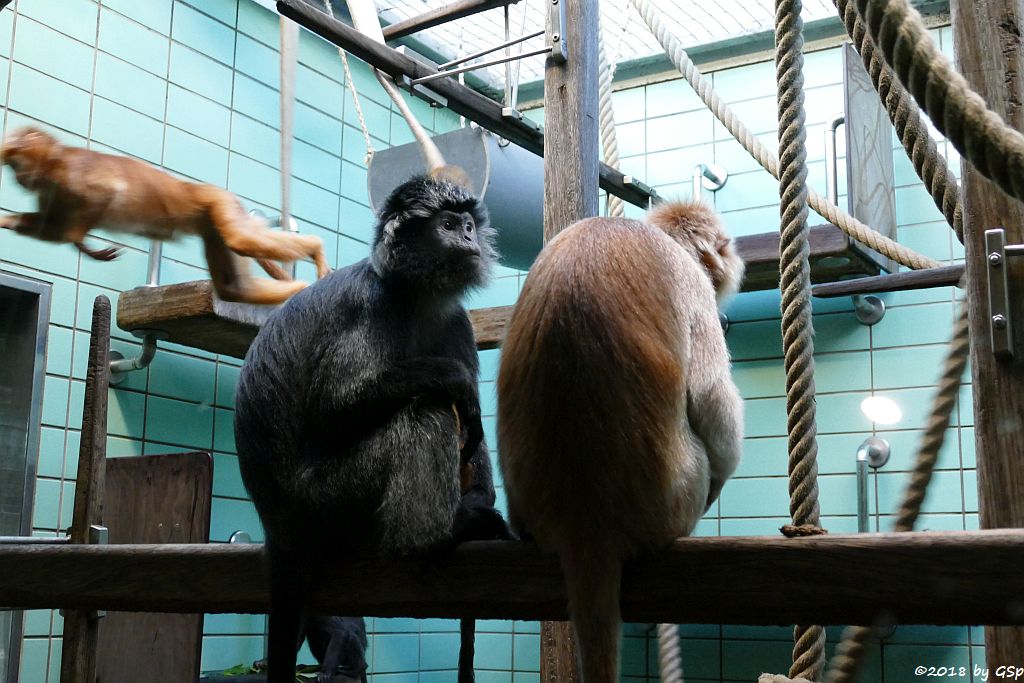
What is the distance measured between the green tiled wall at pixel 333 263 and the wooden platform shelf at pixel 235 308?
25 cm

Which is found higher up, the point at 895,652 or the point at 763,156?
the point at 763,156

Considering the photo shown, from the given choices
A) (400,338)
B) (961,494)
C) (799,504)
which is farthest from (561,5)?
(961,494)

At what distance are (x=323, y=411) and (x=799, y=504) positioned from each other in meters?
1.01

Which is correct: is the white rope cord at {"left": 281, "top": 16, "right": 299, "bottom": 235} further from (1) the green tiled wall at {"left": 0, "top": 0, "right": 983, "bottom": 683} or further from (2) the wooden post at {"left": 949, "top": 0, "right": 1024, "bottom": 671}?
(2) the wooden post at {"left": 949, "top": 0, "right": 1024, "bottom": 671}

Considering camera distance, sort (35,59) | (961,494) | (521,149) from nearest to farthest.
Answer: (35,59) < (521,149) < (961,494)

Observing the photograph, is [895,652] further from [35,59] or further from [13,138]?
[35,59]

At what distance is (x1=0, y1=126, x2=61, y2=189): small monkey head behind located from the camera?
2676 mm

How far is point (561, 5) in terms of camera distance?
2.90m

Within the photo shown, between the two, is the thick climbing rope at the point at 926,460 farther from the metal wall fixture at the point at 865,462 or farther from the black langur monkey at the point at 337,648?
the metal wall fixture at the point at 865,462

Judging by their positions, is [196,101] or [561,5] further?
[196,101]

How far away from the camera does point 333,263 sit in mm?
5395

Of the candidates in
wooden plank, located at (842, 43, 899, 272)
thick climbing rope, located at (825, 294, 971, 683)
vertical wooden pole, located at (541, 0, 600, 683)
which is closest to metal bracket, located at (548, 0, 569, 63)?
vertical wooden pole, located at (541, 0, 600, 683)

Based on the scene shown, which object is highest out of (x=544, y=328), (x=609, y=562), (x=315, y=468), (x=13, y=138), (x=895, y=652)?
(x=13, y=138)

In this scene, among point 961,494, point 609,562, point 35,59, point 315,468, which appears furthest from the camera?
point 961,494
